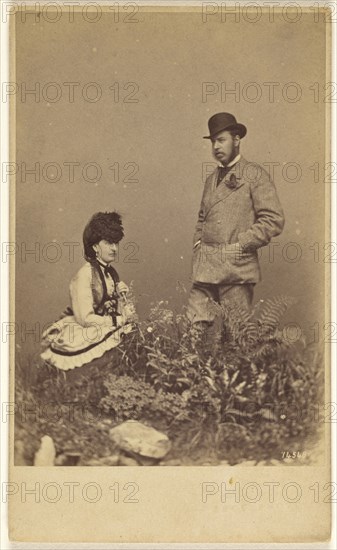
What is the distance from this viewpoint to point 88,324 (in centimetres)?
199

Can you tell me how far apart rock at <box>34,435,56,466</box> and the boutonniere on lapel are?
38.6 inches

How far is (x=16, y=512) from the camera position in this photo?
1960 millimetres

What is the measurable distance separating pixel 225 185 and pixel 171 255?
0.28 m

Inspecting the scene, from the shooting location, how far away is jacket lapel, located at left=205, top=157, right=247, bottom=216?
200 cm

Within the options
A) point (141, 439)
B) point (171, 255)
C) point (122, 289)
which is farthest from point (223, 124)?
point (141, 439)

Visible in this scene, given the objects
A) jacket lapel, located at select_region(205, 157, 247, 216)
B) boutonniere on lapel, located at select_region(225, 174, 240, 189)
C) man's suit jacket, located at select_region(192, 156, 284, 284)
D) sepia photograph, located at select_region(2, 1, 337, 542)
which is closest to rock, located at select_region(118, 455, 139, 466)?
sepia photograph, located at select_region(2, 1, 337, 542)

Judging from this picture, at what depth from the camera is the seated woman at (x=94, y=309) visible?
1987mm

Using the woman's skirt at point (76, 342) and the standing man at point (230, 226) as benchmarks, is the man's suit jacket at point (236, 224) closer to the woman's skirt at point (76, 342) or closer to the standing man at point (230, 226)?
the standing man at point (230, 226)

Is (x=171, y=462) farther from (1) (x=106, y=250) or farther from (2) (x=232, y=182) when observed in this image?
(2) (x=232, y=182)

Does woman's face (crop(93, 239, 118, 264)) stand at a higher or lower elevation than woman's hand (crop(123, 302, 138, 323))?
higher

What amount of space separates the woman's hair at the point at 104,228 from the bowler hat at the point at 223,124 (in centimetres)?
39

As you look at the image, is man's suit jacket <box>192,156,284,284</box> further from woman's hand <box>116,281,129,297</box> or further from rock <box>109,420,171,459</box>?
rock <box>109,420,171,459</box>

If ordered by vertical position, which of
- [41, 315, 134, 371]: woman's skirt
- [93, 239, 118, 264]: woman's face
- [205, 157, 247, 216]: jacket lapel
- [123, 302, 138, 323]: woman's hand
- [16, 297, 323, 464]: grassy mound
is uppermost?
[205, 157, 247, 216]: jacket lapel

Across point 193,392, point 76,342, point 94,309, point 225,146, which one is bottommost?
point 193,392
